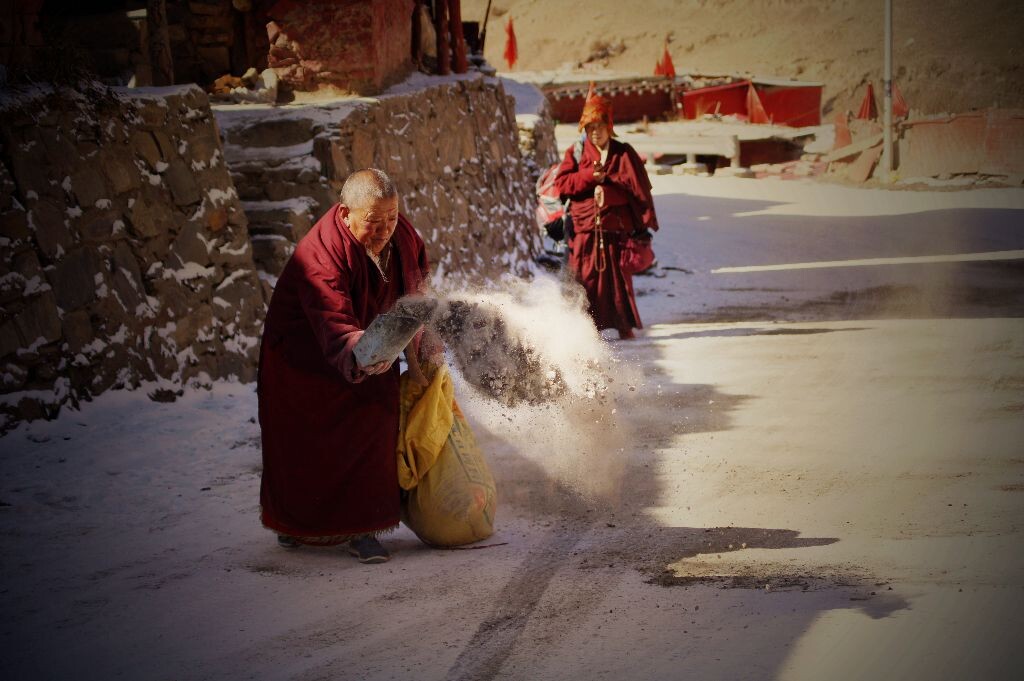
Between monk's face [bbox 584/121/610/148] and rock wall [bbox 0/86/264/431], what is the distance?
277cm

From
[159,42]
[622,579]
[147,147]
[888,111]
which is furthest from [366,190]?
[888,111]

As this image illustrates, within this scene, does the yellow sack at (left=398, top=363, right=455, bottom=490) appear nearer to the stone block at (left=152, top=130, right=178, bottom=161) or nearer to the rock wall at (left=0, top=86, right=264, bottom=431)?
the rock wall at (left=0, top=86, right=264, bottom=431)

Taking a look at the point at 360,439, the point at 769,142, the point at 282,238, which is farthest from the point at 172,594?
the point at 769,142

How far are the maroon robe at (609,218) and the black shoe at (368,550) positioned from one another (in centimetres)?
474

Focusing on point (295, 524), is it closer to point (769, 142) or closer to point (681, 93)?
point (769, 142)

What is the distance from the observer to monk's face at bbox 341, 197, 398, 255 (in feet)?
12.5

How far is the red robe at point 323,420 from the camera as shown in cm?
389

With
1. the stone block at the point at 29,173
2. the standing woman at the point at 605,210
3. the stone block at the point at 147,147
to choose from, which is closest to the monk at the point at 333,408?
the stone block at the point at 29,173

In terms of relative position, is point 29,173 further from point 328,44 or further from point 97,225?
point 328,44

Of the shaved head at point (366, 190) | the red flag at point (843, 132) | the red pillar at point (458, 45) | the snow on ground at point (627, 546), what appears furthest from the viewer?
the red flag at point (843, 132)

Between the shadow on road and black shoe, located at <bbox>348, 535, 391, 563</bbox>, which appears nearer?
the shadow on road

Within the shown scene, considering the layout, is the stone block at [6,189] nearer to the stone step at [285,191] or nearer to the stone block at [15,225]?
the stone block at [15,225]

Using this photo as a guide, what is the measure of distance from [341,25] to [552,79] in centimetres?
2461

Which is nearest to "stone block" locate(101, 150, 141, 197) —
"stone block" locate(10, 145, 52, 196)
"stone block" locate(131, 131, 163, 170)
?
"stone block" locate(131, 131, 163, 170)
